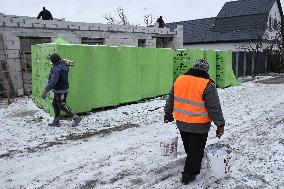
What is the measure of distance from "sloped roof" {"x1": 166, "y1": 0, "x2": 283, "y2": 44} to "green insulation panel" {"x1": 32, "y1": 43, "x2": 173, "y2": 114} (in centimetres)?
2134

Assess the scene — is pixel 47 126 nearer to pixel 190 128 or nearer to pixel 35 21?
pixel 190 128

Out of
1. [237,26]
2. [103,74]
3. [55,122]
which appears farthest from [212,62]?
[237,26]

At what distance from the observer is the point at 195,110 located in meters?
4.16

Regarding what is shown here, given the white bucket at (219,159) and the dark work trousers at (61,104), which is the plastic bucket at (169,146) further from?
the dark work trousers at (61,104)

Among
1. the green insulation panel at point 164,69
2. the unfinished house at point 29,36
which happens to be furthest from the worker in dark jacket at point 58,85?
the unfinished house at point 29,36

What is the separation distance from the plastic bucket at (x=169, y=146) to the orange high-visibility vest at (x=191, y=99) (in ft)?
2.69

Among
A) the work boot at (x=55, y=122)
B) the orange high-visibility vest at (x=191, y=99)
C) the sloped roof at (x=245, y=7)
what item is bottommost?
the work boot at (x=55, y=122)

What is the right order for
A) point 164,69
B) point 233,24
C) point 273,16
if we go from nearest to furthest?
1. point 164,69
2. point 273,16
3. point 233,24

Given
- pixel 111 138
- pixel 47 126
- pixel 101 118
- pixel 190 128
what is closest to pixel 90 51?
pixel 101 118

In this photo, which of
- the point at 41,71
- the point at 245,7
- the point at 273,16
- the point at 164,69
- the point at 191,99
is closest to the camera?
the point at 191,99

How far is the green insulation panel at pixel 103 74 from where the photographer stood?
8531 millimetres

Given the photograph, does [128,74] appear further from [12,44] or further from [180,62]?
[12,44]

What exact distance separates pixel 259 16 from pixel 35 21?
2516 cm

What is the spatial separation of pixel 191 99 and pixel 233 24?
31588 millimetres
